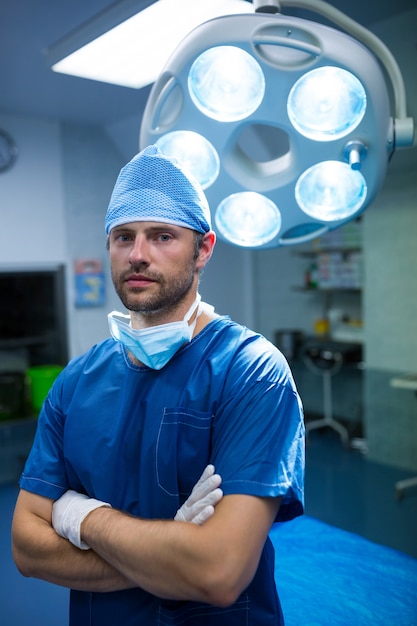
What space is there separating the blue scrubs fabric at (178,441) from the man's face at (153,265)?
6.2 inches

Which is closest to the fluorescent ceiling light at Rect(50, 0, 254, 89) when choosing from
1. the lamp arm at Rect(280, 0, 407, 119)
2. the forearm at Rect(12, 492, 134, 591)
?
the lamp arm at Rect(280, 0, 407, 119)

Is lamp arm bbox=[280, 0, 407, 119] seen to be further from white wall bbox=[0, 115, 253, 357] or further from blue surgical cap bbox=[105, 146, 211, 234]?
white wall bbox=[0, 115, 253, 357]

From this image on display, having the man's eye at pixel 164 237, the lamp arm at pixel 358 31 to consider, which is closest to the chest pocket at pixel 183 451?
the man's eye at pixel 164 237

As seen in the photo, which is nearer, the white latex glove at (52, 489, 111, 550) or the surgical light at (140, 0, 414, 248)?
the surgical light at (140, 0, 414, 248)

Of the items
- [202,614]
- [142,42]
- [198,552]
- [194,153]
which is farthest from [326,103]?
[142,42]

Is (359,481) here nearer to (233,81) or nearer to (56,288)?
(56,288)

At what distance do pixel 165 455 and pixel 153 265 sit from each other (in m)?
0.38

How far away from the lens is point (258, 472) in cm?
93

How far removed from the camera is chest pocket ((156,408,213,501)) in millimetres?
1057

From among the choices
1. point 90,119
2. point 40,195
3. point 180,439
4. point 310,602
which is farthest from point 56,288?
point 180,439

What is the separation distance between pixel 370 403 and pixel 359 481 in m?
0.62

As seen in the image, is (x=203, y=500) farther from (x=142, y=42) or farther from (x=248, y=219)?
(x=142, y=42)

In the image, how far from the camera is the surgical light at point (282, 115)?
89cm

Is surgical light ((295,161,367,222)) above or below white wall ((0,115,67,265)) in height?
below
